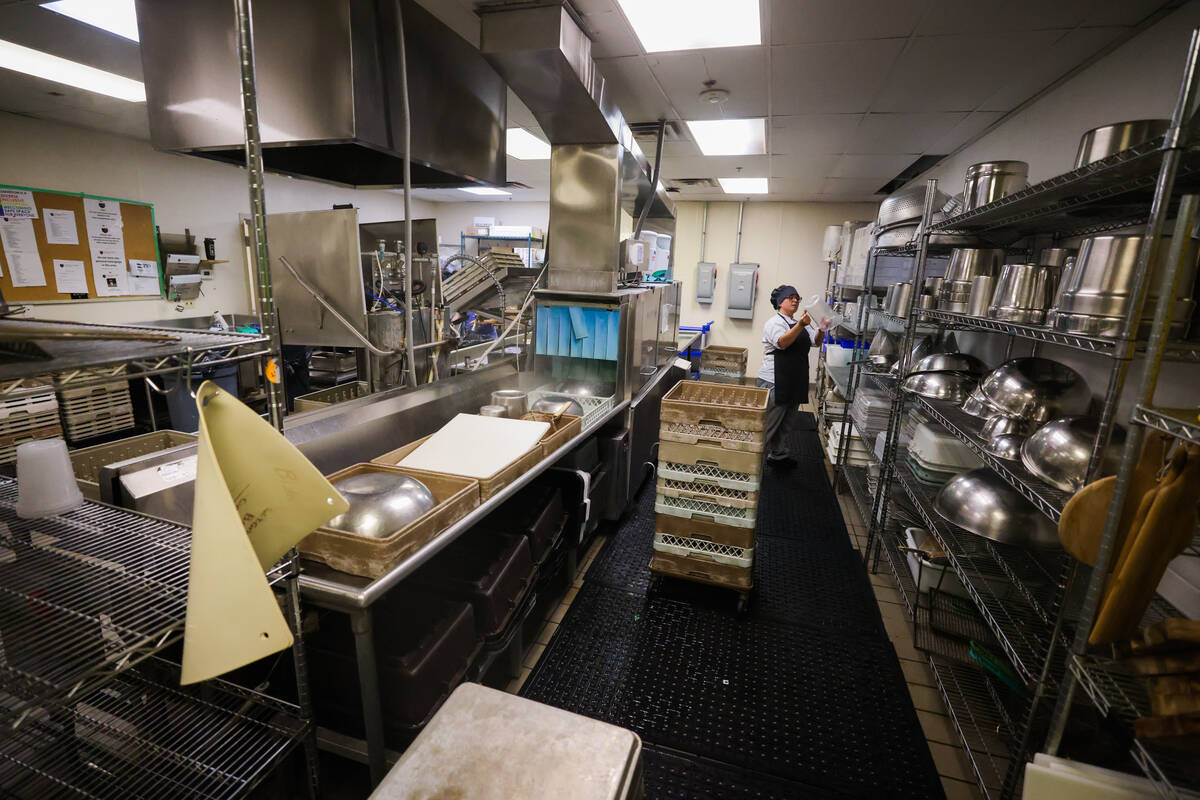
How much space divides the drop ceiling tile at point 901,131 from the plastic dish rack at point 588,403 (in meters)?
2.74

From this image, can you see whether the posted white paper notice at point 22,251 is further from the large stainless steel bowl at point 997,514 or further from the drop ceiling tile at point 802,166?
the large stainless steel bowl at point 997,514

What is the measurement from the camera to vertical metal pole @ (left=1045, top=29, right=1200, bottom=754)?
39.6 inches

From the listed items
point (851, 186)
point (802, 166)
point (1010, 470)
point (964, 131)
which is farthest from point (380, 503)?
point (851, 186)

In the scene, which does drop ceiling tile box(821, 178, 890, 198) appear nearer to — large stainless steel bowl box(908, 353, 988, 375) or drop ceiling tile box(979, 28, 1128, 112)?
drop ceiling tile box(979, 28, 1128, 112)

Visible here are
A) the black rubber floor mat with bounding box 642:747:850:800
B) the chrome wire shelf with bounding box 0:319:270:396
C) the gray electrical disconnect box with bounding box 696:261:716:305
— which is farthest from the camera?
the gray electrical disconnect box with bounding box 696:261:716:305

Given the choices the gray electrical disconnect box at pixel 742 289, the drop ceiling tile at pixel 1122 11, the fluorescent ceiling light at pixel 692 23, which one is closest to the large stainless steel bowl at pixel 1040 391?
the drop ceiling tile at pixel 1122 11

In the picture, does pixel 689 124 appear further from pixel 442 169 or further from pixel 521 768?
pixel 521 768

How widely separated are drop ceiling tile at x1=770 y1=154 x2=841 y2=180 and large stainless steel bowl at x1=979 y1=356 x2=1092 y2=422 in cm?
343

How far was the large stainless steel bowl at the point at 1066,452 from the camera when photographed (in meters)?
1.44

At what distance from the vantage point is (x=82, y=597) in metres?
0.91

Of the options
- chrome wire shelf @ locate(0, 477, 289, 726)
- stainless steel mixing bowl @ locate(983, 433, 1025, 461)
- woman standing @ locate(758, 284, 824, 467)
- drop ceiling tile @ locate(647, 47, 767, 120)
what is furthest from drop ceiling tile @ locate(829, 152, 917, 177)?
chrome wire shelf @ locate(0, 477, 289, 726)

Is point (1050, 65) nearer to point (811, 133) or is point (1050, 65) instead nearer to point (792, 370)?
point (811, 133)

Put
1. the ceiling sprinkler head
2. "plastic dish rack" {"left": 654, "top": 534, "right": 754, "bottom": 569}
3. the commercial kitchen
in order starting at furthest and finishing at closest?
the ceiling sprinkler head < "plastic dish rack" {"left": 654, "top": 534, "right": 754, "bottom": 569} < the commercial kitchen

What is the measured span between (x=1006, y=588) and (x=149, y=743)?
2711 mm
